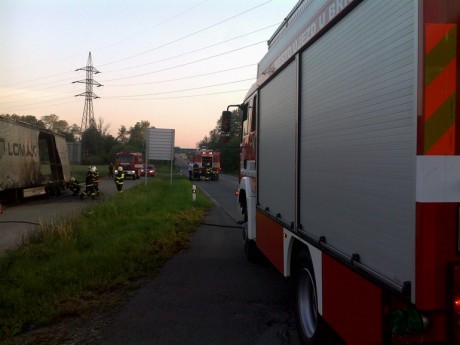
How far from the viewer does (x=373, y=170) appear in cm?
284

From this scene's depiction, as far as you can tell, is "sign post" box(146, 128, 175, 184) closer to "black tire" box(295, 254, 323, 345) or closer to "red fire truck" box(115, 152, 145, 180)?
"red fire truck" box(115, 152, 145, 180)

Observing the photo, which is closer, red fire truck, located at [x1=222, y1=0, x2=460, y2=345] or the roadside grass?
red fire truck, located at [x1=222, y1=0, x2=460, y2=345]

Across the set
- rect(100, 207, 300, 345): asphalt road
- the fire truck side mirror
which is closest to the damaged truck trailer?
the fire truck side mirror

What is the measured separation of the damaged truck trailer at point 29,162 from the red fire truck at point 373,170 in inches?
618

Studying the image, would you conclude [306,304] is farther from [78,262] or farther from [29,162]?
[29,162]

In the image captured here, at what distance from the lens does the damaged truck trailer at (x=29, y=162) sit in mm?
17875

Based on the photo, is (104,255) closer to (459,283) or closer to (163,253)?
(163,253)

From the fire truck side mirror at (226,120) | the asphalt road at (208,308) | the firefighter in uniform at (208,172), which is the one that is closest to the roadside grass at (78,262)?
the asphalt road at (208,308)

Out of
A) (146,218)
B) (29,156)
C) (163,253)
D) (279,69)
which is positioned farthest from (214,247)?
(29,156)

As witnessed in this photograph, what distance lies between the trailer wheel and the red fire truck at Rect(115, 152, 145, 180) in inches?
1737

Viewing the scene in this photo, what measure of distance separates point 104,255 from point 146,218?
176 inches

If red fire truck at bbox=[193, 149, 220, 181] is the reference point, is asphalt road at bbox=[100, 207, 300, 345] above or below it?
below

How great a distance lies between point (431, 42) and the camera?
88.5 inches

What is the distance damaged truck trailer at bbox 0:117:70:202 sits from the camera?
704 inches
